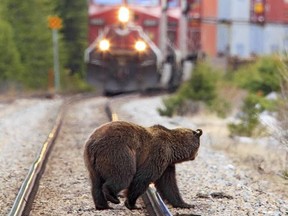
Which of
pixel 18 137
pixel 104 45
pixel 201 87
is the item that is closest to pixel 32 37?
Answer: pixel 104 45

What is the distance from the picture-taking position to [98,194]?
6.90 meters

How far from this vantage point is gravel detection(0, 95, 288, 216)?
7.36 metres

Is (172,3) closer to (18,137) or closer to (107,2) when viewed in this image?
(107,2)

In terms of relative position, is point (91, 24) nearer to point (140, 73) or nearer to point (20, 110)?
point (140, 73)

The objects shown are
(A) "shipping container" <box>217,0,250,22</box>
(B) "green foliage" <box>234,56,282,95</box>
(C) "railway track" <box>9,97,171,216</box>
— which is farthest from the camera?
(A) "shipping container" <box>217,0,250,22</box>

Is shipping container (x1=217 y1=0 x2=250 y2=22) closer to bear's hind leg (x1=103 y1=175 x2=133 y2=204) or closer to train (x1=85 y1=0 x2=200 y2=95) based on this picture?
train (x1=85 y1=0 x2=200 y2=95)

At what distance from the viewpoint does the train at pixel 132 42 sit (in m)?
22.9

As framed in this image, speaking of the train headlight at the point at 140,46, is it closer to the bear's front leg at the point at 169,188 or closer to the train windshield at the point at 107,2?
the train windshield at the point at 107,2

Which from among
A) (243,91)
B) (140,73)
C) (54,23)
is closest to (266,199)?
(140,73)

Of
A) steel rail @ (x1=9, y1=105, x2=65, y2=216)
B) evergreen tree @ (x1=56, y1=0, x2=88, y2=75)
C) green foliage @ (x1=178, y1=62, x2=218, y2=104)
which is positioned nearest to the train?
green foliage @ (x1=178, y1=62, x2=218, y2=104)

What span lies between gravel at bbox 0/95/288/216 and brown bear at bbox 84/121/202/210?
272mm

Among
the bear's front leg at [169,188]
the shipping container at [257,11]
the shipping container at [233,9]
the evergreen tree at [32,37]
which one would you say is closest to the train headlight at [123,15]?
the shipping container at [257,11]

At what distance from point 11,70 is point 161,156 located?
28390 mm

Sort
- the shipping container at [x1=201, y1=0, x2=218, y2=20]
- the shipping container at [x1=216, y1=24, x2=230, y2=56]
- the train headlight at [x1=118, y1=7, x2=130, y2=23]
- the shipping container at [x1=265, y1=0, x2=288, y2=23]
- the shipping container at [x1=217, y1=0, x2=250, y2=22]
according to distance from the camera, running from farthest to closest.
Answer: the shipping container at [x1=217, y1=0, x2=250, y2=22], the shipping container at [x1=216, y1=24, x2=230, y2=56], the shipping container at [x1=265, y1=0, x2=288, y2=23], the shipping container at [x1=201, y1=0, x2=218, y2=20], the train headlight at [x1=118, y1=7, x2=130, y2=23]
